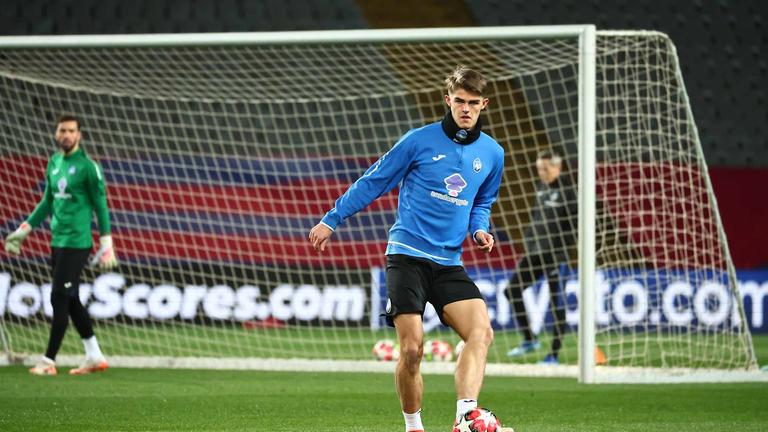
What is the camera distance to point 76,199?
27.2 feet

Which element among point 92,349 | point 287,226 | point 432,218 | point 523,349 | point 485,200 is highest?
point 287,226

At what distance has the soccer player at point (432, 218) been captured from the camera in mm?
4844

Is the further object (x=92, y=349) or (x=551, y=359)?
(x=551, y=359)

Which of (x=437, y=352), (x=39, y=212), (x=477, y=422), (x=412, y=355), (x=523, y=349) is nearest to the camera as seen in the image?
(x=477, y=422)

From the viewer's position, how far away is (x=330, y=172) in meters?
12.5

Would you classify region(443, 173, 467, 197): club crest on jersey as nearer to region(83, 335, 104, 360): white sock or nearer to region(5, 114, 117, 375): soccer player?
region(5, 114, 117, 375): soccer player

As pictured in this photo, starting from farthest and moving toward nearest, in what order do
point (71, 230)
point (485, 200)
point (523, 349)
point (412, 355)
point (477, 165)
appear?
point (523, 349)
point (71, 230)
point (485, 200)
point (477, 165)
point (412, 355)

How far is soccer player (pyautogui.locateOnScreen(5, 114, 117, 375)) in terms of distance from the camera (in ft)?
27.0

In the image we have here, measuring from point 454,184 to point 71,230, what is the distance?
4.09 meters

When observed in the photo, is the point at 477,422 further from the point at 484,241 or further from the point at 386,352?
the point at 386,352

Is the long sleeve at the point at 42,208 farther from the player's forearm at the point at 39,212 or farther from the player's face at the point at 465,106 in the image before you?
the player's face at the point at 465,106

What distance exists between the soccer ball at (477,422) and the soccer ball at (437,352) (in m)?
4.70

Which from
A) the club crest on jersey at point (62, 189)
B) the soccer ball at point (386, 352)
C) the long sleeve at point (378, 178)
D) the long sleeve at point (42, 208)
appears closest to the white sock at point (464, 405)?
the long sleeve at point (378, 178)

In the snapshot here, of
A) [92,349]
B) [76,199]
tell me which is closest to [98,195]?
[76,199]
